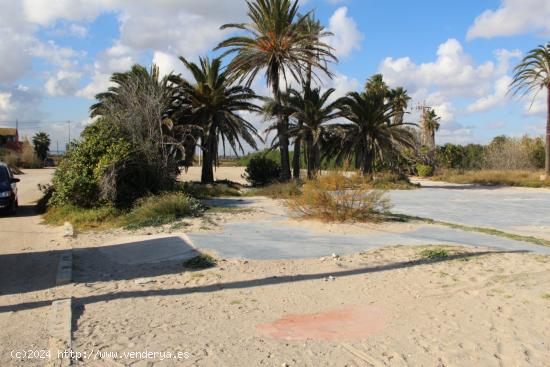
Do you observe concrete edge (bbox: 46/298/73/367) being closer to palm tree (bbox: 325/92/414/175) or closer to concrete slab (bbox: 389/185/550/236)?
concrete slab (bbox: 389/185/550/236)

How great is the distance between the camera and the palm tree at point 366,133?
2872 centimetres

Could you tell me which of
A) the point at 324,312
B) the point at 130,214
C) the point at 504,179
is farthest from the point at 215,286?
the point at 504,179

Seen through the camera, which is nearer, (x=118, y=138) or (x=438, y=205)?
(x=118, y=138)

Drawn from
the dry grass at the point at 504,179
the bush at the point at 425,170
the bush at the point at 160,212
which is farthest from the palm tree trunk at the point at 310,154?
the bush at the point at 425,170

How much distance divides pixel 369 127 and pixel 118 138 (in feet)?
54.6

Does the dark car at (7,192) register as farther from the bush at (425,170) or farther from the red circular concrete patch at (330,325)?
the bush at (425,170)

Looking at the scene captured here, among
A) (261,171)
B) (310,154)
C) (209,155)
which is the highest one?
(310,154)

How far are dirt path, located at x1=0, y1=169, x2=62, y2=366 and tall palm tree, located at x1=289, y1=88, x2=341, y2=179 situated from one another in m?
16.4

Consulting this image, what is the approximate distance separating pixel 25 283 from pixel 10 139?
91.1 m

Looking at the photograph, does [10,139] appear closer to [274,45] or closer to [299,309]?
[274,45]

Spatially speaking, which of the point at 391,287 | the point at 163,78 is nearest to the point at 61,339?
the point at 391,287

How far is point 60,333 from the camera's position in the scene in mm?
4910

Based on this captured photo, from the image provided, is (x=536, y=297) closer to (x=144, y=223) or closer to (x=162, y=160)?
(x=144, y=223)

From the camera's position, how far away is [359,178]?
1236 centimetres
